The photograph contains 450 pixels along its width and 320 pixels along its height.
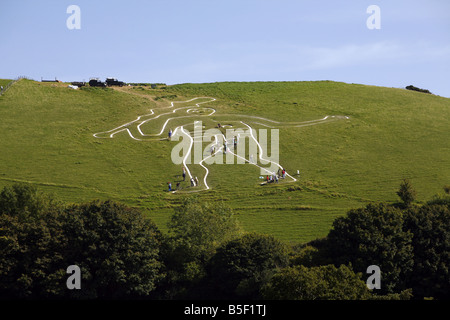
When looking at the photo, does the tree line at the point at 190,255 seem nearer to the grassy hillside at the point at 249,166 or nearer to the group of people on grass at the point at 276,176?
the grassy hillside at the point at 249,166

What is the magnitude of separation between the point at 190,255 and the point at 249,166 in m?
39.5

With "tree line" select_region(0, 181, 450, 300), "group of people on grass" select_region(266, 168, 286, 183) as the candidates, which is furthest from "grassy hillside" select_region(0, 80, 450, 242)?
"tree line" select_region(0, 181, 450, 300)

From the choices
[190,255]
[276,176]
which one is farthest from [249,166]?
[190,255]

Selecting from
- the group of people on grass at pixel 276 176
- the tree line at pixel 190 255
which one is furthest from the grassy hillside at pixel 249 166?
the tree line at pixel 190 255

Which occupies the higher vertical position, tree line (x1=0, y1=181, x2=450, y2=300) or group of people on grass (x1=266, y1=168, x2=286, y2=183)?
group of people on grass (x1=266, y1=168, x2=286, y2=183)

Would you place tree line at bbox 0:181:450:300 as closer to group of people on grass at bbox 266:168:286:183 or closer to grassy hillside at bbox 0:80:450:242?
grassy hillside at bbox 0:80:450:242

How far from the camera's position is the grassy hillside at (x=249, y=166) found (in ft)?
292

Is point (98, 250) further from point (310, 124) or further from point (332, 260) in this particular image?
point (310, 124)

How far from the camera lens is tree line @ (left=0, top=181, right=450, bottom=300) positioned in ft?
190

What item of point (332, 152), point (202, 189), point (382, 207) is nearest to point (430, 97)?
point (332, 152)

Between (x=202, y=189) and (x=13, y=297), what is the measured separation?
3965 centimetres

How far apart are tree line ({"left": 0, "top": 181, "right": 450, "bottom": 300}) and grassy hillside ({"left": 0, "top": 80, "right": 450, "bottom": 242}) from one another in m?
14.2

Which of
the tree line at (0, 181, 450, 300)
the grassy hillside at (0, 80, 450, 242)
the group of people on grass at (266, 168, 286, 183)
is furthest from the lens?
the group of people on grass at (266, 168, 286, 183)
